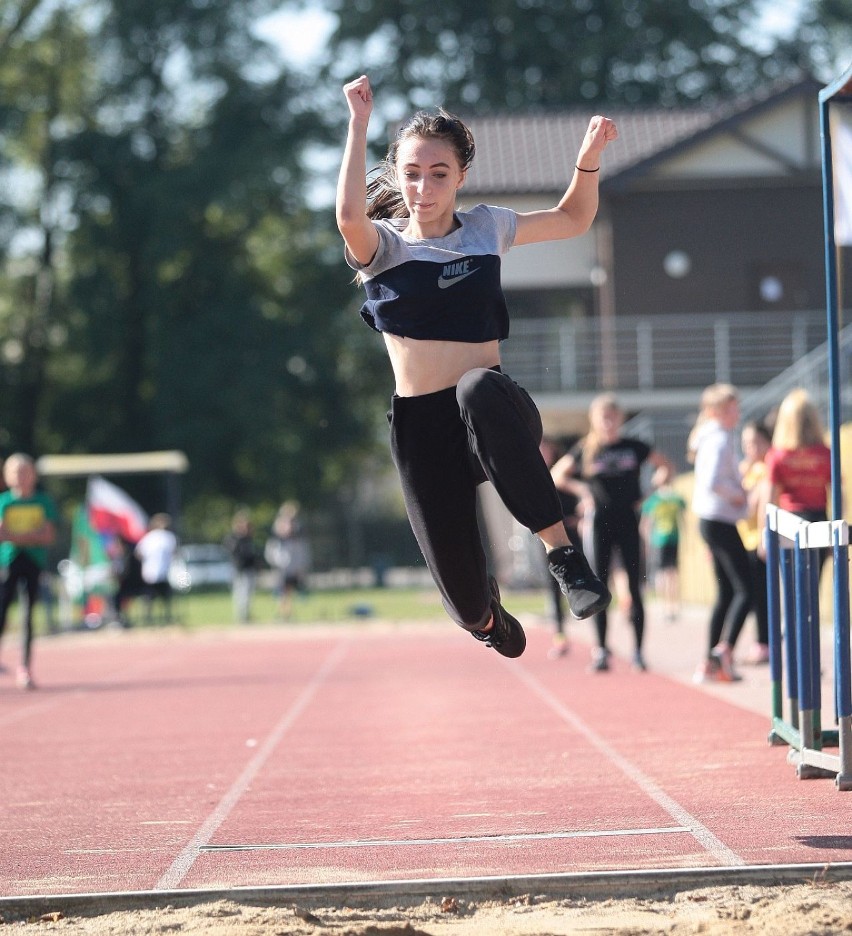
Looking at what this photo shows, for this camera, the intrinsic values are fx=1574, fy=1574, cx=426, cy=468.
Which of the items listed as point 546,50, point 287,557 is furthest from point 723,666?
point 546,50

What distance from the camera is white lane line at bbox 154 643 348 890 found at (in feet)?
16.5

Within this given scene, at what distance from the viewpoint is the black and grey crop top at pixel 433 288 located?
208 inches

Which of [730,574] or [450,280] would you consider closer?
[450,280]

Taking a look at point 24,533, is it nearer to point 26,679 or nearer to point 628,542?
point 26,679

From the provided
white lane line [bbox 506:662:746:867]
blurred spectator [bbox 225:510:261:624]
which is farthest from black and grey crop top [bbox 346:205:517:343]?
blurred spectator [bbox 225:510:261:624]

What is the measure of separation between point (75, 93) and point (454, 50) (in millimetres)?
11192

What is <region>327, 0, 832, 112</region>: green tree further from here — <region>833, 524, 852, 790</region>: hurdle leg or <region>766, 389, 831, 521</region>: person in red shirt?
<region>833, 524, 852, 790</region>: hurdle leg

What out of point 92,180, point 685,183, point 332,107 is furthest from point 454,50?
point 685,183

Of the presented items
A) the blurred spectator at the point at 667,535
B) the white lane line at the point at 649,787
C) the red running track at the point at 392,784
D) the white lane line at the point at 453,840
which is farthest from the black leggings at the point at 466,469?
the blurred spectator at the point at 667,535

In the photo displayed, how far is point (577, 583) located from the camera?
17.0 feet

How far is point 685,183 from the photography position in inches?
1217

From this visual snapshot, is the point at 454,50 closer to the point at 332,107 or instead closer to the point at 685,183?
the point at 332,107

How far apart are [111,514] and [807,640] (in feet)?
63.5

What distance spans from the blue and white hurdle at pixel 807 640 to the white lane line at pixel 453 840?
3.01 ft
